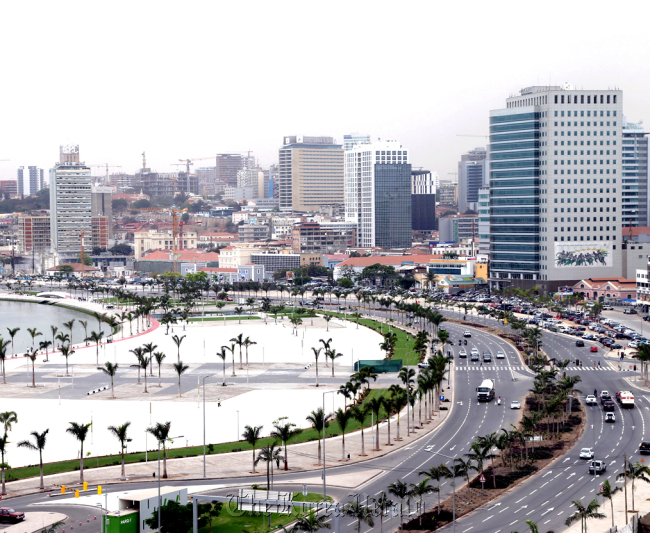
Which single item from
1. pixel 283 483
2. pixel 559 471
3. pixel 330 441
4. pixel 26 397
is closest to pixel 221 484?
pixel 283 483

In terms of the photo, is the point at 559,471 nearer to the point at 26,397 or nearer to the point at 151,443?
the point at 151,443

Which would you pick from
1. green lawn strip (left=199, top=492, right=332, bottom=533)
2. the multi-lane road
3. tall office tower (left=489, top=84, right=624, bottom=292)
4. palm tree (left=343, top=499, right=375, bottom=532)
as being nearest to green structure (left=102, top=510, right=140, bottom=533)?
green lawn strip (left=199, top=492, right=332, bottom=533)

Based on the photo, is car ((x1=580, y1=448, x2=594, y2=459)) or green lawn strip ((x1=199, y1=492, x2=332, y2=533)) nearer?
green lawn strip ((x1=199, y1=492, x2=332, y2=533))

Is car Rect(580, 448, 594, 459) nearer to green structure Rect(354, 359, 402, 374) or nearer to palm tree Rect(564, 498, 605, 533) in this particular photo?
palm tree Rect(564, 498, 605, 533)

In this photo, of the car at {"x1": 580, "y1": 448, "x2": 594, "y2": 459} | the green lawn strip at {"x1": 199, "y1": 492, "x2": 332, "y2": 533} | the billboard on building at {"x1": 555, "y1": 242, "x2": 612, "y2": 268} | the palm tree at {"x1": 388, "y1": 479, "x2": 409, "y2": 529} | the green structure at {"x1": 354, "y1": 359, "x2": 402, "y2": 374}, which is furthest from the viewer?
the billboard on building at {"x1": 555, "y1": 242, "x2": 612, "y2": 268}

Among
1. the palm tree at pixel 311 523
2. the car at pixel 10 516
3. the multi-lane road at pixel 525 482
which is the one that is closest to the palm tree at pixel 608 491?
the multi-lane road at pixel 525 482

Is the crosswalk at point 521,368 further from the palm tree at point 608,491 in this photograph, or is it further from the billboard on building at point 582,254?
the billboard on building at point 582,254

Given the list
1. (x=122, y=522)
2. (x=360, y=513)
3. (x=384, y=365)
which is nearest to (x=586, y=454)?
(x=360, y=513)
